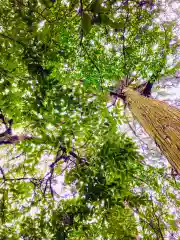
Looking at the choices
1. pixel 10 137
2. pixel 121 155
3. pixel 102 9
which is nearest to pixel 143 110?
pixel 121 155

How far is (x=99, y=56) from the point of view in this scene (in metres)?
3.66

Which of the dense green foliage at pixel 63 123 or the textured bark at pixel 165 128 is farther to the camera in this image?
the textured bark at pixel 165 128

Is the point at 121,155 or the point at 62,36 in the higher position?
the point at 62,36

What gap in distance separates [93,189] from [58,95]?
84 cm

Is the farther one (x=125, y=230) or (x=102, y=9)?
(x=125, y=230)

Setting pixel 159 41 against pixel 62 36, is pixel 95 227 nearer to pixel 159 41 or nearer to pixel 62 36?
pixel 62 36

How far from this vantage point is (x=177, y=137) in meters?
1.67

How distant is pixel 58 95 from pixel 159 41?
3.49 m

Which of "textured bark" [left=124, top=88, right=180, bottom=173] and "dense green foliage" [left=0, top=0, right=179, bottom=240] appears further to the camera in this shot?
"textured bark" [left=124, top=88, right=180, bottom=173]

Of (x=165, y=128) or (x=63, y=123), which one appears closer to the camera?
(x=63, y=123)

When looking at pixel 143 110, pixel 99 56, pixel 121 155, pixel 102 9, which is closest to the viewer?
pixel 102 9

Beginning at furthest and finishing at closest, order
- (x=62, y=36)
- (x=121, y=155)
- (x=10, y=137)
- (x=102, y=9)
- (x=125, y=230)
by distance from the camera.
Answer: (x=62, y=36) → (x=10, y=137) → (x=125, y=230) → (x=121, y=155) → (x=102, y=9)

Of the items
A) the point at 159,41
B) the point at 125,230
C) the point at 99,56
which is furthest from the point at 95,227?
the point at 159,41

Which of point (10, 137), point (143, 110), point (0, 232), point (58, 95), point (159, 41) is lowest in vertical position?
point (0, 232)
